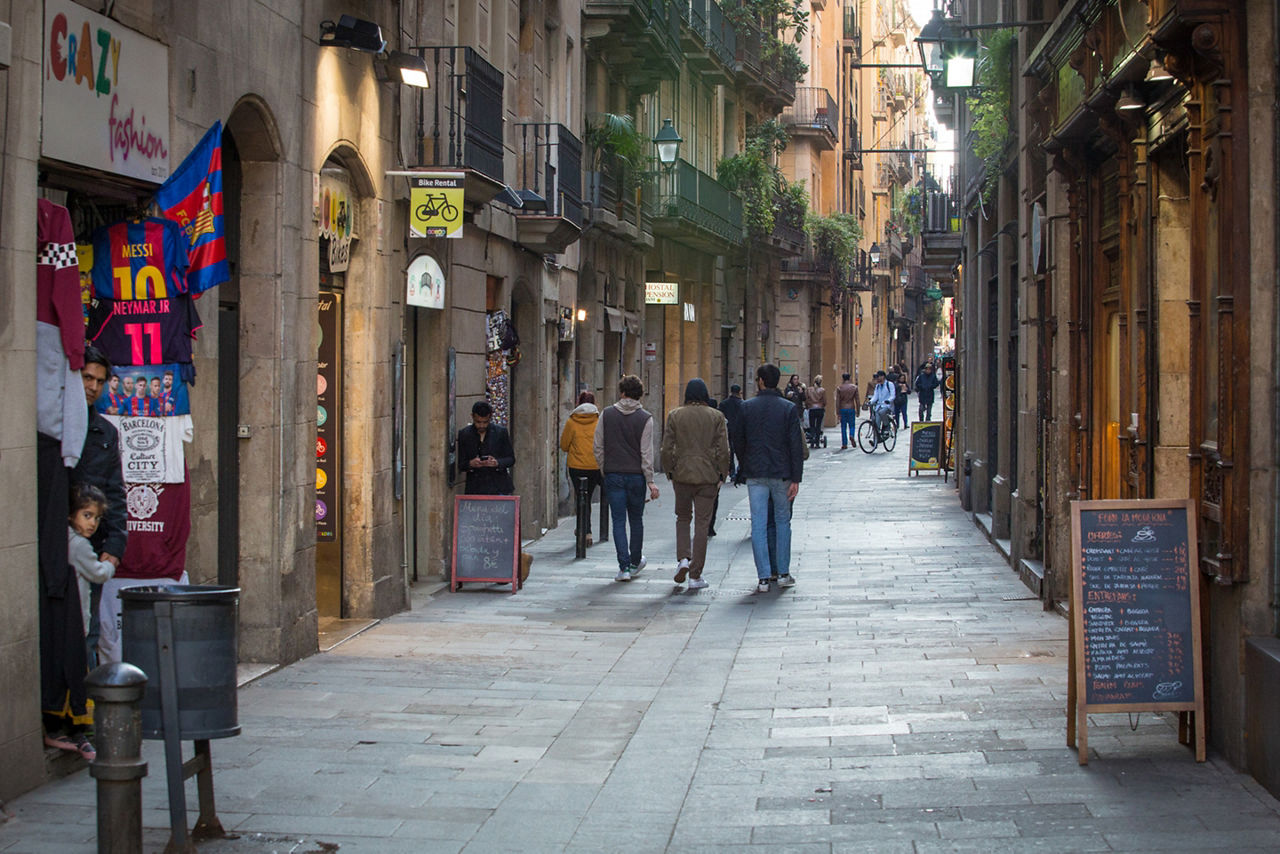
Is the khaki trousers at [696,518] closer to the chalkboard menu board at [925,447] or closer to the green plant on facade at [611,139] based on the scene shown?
the green plant on facade at [611,139]

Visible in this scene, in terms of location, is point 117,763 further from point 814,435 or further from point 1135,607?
point 814,435

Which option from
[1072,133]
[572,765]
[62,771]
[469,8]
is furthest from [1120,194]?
[469,8]

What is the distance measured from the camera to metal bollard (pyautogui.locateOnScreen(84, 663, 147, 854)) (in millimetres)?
5480

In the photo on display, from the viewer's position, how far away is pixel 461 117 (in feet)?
48.8

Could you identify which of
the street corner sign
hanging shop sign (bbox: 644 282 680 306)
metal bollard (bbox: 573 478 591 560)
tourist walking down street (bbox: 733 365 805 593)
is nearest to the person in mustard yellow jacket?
metal bollard (bbox: 573 478 591 560)

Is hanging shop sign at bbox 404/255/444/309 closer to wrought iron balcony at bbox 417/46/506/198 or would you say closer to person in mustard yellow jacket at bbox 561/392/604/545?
wrought iron balcony at bbox 417/46/506/198

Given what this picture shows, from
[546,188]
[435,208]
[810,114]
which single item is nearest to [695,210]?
[546,188]

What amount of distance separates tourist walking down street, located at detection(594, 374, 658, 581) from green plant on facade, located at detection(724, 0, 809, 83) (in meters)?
22.3

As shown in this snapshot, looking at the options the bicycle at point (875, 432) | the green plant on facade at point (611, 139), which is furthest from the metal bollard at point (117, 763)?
the bicycle at point (875, 432)

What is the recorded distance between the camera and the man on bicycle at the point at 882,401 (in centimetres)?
3750

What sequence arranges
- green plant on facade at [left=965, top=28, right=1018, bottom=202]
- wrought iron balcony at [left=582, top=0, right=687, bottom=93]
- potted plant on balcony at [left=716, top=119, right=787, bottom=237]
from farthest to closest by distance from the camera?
potted plant on balcony at [left=716, top=119, right=787, bottom=237], wrought iron balcony at [left=582, top=0, right=687, bottom=93], green plant on facade at [left=965, top=28, right=1018, bottom=202]

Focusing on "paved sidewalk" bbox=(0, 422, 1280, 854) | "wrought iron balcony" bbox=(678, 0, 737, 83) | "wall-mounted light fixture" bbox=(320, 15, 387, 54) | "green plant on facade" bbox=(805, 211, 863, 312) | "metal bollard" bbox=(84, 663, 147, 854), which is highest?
"wrought iron balcony" bbox=(678, 0, 737, 83)

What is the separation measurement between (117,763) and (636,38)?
823 inches

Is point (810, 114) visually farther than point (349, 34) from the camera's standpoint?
Yes
